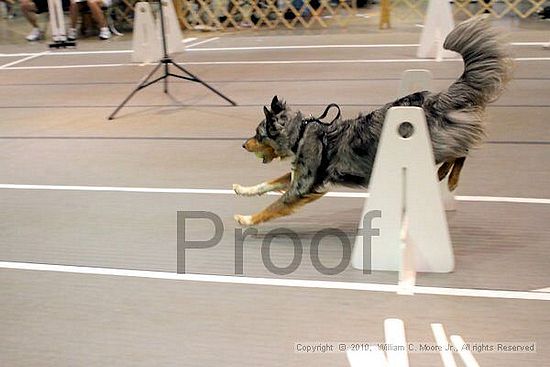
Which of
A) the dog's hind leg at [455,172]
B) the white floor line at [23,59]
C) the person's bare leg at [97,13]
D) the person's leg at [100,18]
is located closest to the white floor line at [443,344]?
the dog's hind leg at [455,172]

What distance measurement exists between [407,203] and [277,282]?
61cm

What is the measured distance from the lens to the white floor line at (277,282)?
7.44 ft

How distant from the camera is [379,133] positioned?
2.55 m

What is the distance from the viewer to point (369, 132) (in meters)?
2.58

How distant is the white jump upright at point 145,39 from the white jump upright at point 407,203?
565 cm

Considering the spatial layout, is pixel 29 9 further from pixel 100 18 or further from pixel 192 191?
pixel 192 191

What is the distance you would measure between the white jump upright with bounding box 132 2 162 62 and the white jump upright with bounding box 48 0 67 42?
1.89m

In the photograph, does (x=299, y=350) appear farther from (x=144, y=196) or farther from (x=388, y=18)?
(x=388, y=18)

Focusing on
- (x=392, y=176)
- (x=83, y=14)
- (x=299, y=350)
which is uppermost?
(x=392, y=176)

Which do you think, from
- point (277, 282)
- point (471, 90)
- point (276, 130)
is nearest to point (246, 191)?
point (276, 130)

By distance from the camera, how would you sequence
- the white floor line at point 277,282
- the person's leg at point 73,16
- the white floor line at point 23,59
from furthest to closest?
1. the person's leg at point 73,16
2. the white floor line at point 23,59
3. the white floor line at point 277,282

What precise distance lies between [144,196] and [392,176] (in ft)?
5.36

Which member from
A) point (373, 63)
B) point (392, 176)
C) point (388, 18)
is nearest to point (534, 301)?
point (392, 176)

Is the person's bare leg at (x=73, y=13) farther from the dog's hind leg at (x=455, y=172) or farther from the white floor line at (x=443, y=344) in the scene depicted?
the white floor line at (x=443, y=344)
